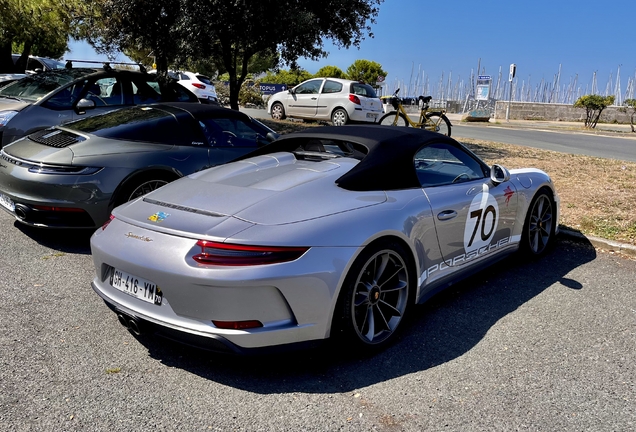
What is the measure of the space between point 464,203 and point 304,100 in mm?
14614

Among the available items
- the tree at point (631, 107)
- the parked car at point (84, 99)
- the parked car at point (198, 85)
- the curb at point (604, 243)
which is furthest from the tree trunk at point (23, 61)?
the tree at point (631, 107)

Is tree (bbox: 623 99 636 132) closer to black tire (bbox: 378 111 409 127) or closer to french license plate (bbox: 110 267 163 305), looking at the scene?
black tire (bbox: 378 111 409 127)

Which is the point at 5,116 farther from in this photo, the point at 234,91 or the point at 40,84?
the point at 234,91

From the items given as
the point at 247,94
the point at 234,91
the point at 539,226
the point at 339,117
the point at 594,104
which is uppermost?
the point at 594,104

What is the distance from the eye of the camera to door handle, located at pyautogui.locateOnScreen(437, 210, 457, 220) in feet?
13.5

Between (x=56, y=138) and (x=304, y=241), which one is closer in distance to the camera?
(x=304, y=241)

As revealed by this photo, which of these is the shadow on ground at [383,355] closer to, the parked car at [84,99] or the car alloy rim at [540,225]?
the car alloy rim at [540,225]

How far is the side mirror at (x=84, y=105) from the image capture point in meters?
8.08

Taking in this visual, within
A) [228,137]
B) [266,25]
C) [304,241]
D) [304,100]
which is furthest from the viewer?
[304,100]

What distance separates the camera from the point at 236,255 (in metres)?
3.09

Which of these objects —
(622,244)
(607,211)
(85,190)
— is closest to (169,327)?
(85,190)

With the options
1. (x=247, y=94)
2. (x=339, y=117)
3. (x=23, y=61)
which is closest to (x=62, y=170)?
(x=339, y=117)

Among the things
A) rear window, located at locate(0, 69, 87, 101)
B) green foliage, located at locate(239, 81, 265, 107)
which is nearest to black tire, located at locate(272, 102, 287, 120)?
rear window, located at locate(0, 69, 87, 101)

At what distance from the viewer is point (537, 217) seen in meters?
5.59
